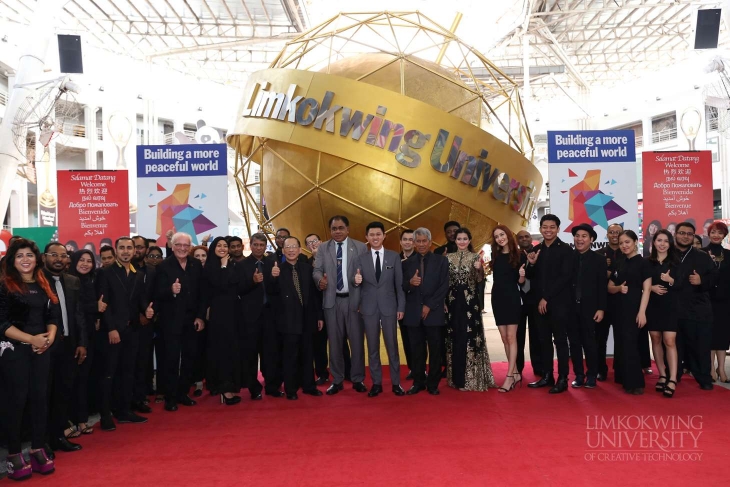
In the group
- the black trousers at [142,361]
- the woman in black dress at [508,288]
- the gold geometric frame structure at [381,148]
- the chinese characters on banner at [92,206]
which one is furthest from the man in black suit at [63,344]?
the chinese characters on banner at [92,206]

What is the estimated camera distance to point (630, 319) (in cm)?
678

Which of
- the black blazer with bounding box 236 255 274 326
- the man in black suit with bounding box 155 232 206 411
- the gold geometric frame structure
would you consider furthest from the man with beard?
the man in black suit with bounding box 155 232 206 411

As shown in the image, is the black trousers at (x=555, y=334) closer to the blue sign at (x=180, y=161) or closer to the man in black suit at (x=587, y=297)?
the man in black suit at (x=587, y=297)

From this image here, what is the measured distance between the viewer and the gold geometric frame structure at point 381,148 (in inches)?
281

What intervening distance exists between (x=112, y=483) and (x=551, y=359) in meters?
4.86

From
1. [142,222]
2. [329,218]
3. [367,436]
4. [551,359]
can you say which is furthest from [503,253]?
[142,222]

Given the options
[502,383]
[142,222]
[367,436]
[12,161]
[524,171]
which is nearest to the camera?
[367,436]

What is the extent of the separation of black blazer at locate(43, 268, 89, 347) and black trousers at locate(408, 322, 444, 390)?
345 cm

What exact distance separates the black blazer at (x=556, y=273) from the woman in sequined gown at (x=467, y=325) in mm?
702

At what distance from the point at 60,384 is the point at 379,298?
332 centimetres

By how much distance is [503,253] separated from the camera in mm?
6855

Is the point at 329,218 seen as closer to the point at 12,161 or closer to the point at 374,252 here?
the point at 374,252

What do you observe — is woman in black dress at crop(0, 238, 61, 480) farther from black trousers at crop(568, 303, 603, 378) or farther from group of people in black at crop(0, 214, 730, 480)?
black trousers at crop(568, 303, 603, 378)

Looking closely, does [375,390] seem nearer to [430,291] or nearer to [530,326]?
[430,291]
